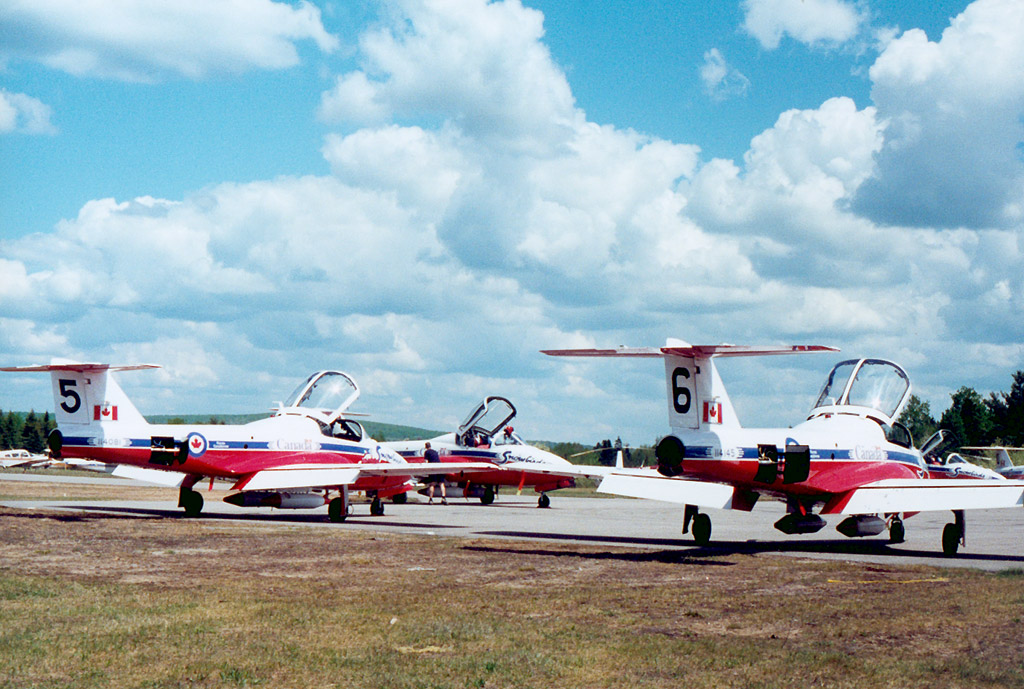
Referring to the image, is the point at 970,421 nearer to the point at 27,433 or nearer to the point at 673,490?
the point at 673,490

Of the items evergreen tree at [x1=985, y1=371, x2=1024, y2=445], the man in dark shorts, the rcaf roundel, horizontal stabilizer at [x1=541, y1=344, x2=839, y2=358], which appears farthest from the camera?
evergreen tree at [x1=985, y1=371, x2=1024, y2=445]

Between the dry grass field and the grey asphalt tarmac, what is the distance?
101 inches

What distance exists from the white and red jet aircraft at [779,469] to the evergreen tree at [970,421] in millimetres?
84295

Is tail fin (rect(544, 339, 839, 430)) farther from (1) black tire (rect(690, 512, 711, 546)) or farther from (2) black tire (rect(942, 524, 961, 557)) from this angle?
(2) black tire (rect(942, 524, 961, 557))

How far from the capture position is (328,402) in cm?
2669

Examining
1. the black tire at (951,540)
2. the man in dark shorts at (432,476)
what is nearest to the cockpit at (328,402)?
the man in dark shorts at (432,476)

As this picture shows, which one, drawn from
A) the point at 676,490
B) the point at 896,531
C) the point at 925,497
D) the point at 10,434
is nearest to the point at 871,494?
the point at 925,497

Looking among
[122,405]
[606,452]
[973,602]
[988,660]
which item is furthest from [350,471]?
[606,452]

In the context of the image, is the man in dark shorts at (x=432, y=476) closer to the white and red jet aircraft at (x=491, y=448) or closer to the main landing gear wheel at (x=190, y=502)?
the white and red jet aircraft at (x=491, y=448)

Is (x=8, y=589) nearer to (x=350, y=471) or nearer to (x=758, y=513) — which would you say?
(x=350, y=471)

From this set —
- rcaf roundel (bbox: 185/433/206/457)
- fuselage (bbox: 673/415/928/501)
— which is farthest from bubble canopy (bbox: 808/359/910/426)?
rcaf roundel (bbox: 185/433/206/457)

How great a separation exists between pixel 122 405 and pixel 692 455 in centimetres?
1403

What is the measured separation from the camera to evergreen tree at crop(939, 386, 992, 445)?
9512 cm

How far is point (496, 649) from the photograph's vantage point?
7.78 metres
